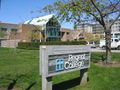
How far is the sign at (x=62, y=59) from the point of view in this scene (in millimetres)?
7477

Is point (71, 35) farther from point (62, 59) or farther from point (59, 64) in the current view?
point (59, 64)

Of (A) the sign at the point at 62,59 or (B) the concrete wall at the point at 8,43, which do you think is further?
(B) the concrete wall at the point at 8,43

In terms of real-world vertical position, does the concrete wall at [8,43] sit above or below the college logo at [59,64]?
above

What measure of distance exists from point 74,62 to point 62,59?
2.75ft

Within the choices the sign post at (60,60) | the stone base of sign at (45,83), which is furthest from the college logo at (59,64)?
the stone base of sign at (45,83)

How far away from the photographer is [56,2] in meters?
17.0

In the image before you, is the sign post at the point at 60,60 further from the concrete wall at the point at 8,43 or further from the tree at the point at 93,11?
the concrete wall at the point at 8,43

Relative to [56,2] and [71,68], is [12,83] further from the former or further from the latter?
[56,2]

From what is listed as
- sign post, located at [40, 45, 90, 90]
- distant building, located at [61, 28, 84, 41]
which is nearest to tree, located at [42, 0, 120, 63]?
sign post, located at [40, 45, 90, 90]

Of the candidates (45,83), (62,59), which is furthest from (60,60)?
(45,83)

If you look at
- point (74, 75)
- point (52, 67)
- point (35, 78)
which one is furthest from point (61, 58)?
point (74, 75)

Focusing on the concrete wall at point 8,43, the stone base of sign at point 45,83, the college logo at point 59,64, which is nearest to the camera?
the stone base of sign at point 45,83

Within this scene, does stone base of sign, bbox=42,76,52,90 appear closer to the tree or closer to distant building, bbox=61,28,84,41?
the tree

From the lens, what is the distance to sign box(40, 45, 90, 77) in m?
7.48
